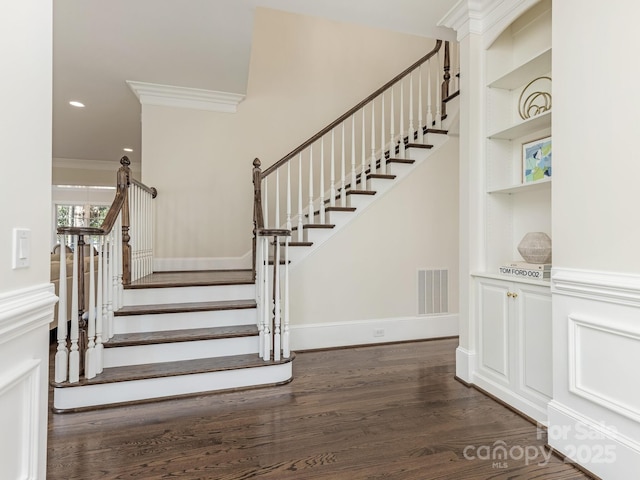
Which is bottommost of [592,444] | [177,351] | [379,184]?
[592,444]

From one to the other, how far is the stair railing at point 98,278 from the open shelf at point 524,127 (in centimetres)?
270

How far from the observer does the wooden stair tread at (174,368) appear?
2.26m

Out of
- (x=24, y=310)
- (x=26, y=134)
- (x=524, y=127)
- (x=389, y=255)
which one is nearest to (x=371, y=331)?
(x=389, y=255)

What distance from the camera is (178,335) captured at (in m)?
2.66

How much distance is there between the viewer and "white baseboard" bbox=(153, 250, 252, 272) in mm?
4125

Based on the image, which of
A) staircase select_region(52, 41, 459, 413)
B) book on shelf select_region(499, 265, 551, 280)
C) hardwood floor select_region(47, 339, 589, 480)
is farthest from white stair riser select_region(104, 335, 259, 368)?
book on shelf select_region(499, 265, 551, 280)

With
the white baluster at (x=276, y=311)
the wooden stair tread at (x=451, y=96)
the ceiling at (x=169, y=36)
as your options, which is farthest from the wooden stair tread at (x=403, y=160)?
the white baluster at (x=276, y=311)

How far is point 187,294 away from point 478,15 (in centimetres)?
321

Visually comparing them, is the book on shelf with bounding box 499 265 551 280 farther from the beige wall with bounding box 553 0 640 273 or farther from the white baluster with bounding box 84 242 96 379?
the white baluster with bounding box 84 242 96 379

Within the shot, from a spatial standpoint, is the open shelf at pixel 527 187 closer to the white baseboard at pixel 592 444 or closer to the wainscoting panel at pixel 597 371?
the wainscoting panel at pixel 597 371

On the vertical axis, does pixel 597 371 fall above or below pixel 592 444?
above

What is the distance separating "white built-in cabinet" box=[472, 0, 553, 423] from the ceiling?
62cm

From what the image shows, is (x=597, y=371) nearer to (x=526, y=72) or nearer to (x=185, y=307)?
(x=526, y=72)

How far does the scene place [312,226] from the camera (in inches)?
135
